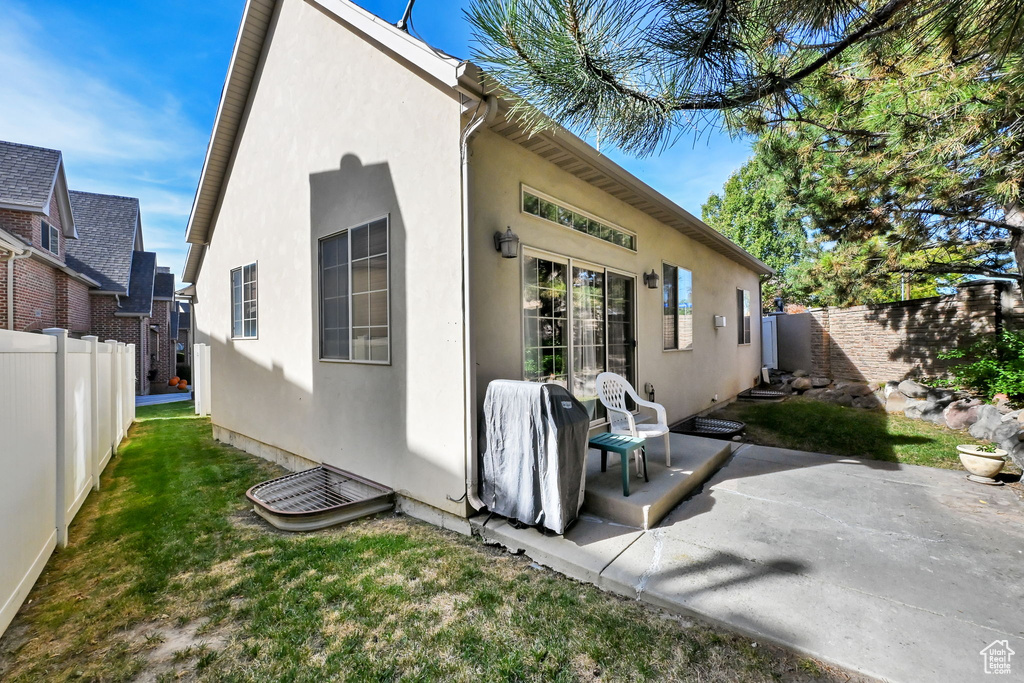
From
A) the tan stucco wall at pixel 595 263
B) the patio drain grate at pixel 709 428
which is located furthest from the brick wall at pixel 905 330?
the patio drain grate at pixel 709 428

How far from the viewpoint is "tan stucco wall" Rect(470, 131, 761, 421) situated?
12.2 feet

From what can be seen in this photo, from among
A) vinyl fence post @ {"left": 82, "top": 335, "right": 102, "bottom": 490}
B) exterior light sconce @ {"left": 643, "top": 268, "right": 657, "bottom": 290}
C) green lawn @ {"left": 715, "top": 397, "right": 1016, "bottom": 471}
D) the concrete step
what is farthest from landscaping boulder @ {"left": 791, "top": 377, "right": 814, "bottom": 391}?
vinyl fence post @ {"left": 82, "top": 335, "right": 102, "bottom": 490}

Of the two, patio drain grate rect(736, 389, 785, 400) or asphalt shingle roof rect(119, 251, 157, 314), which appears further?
asphalt shingle roof rect(119, 251, 157, 314)

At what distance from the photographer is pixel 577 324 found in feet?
16.1

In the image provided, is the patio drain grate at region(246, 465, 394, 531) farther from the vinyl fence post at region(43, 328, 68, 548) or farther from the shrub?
the shrub

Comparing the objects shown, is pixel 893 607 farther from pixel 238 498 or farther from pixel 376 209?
pixel 238 498

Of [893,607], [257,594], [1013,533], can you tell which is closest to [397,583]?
[257,594]

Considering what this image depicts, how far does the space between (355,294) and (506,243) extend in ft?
6.13

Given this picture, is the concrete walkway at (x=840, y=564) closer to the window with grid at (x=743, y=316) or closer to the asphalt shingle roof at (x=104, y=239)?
the window with grid at (x=743, y=316)

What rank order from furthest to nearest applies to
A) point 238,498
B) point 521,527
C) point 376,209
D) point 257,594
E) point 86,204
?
point 86,204 < point 238,498 < point 376,209 < point 521,527 < point 257,594

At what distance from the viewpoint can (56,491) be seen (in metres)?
3.51

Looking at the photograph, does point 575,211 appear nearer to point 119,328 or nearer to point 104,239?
point 119,328

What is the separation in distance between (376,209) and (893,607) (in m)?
4.87

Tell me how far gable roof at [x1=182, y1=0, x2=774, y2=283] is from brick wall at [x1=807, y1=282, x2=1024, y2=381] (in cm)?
395
